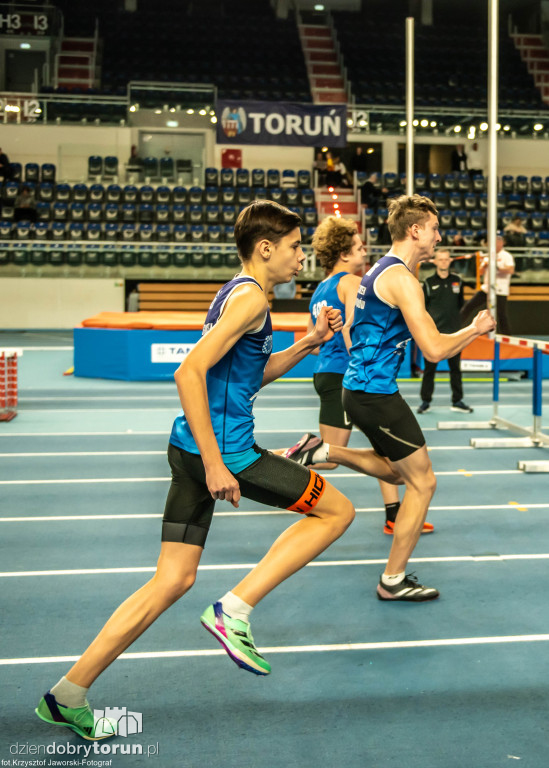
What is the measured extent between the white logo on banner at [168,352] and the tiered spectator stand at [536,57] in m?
21.5

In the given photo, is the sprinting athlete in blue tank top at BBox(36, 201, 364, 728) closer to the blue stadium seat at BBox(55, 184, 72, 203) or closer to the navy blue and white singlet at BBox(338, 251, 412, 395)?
the navy blue and white singlet at BBox(338, 251, 412, 395)

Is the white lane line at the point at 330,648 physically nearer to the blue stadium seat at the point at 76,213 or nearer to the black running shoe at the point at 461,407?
the black running shoe at the point at 461,407

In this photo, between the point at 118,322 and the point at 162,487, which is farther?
the point at 118,322

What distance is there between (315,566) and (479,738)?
71.9 inches

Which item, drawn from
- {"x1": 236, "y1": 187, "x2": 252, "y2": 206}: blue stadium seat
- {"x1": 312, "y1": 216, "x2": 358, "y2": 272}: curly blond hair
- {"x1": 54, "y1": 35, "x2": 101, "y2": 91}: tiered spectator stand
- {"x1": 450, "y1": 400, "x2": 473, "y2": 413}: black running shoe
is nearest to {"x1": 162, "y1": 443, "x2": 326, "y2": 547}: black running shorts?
{"x1": 312, "y1": 216, "x2": 358, "y2": 272}: curly blond hair

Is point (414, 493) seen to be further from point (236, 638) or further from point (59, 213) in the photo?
point (59, 213)

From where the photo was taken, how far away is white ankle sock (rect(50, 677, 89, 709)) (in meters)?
2.53

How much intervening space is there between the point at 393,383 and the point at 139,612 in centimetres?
179

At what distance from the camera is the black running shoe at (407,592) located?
3.87 metres

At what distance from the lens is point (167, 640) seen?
3.44m

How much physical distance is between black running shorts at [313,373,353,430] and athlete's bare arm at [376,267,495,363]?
4.09 feet

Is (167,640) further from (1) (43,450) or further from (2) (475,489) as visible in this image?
(1) (43,450)

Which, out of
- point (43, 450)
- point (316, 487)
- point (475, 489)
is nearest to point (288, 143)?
point (43, 450)

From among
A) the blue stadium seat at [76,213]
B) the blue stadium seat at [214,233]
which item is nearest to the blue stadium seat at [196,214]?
the blue stadium seat at [214,233]
